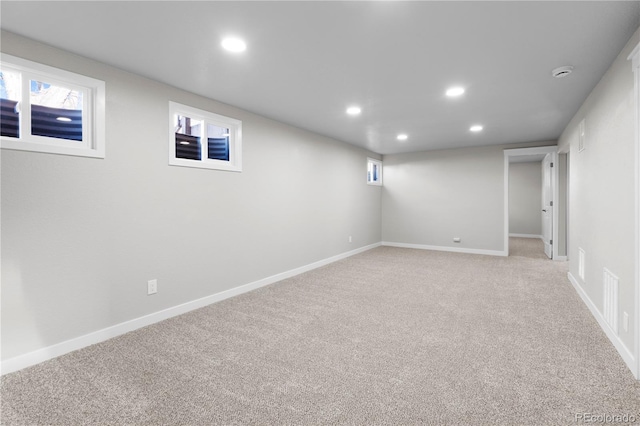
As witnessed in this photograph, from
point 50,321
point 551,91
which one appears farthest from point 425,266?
point 50,321

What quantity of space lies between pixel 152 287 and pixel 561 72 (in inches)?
168

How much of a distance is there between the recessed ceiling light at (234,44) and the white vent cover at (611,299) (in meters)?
3.41

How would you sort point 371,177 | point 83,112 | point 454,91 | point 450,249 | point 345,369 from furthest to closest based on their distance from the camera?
point 371,177 < point 450,249 < point 454,91 < point 83,112 < point 345,369

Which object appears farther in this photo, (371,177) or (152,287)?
(371,177)

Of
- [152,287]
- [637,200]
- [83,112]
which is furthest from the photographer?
[152,287]

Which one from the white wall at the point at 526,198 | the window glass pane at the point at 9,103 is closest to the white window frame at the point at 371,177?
the white wall at the point at 526,198

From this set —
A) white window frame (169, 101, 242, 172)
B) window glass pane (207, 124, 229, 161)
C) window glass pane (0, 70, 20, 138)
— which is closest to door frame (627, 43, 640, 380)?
white window frame (169, 101, 242, 172)

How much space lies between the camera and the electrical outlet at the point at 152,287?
2912 millimetres

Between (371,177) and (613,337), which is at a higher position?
(371,177)

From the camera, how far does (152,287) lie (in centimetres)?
294

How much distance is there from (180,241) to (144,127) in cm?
117

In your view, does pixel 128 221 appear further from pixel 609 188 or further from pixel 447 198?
pixel 447 198


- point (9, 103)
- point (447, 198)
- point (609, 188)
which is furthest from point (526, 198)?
point (9, 103)

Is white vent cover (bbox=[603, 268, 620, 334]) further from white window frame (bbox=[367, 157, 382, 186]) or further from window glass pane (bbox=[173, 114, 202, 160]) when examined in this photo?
white window frame (bbox=[367, 157, 382, 186])
